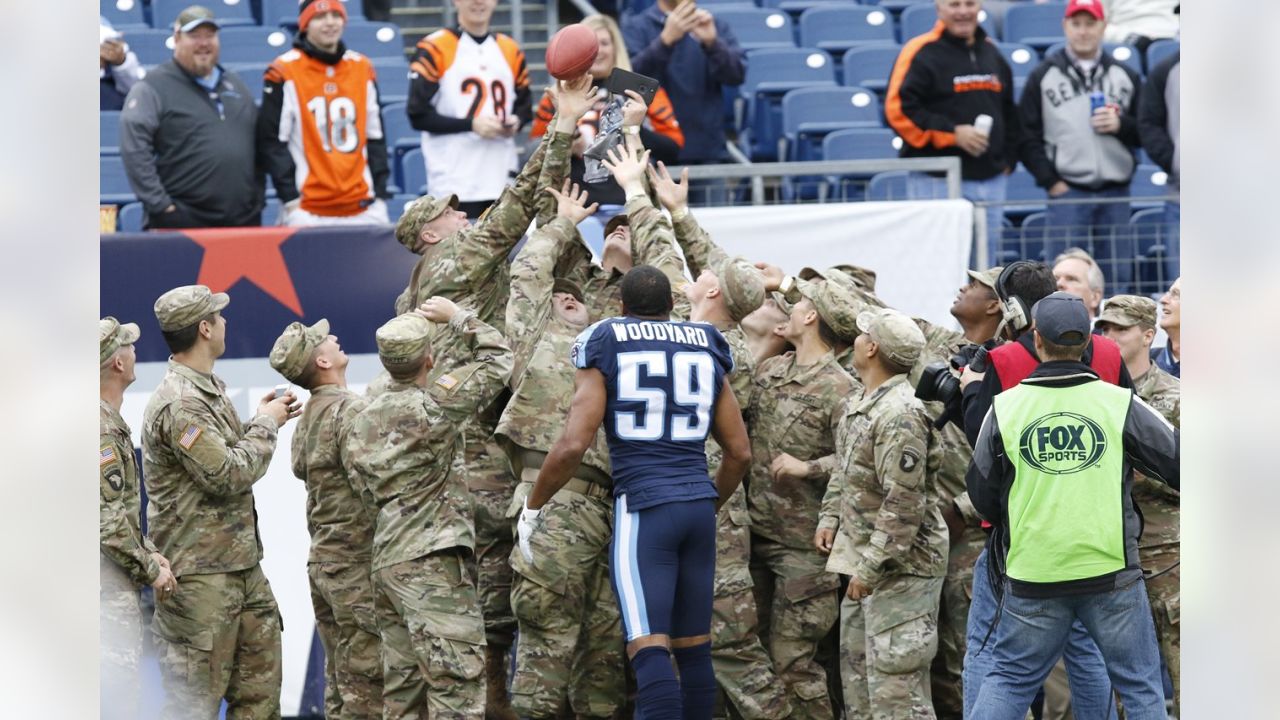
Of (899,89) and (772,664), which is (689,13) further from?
(772,664)

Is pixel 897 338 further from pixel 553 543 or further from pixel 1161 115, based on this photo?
pixel 1161 115

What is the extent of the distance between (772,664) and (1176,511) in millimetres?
1787

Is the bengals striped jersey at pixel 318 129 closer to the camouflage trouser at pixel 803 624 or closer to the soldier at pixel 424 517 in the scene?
the soldier at pixel 424 517

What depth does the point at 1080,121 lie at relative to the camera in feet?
32.5

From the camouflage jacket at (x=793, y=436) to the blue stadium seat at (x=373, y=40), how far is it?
6447 mm

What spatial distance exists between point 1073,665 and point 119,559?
3.67 metres

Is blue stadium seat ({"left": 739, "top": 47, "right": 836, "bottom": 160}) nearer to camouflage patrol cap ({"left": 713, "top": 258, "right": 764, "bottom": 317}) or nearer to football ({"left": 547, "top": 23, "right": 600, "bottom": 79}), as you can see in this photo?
football ({"left": 547, "top": 23, "right": 600, "bottom": 79})

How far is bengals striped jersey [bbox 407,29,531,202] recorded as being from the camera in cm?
930

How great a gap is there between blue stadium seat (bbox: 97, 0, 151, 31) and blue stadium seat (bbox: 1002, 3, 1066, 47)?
6.90 metres

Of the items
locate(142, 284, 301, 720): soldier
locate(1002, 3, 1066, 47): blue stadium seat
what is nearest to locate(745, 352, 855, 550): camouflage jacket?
locate(142, 284, 301, 720): soldier

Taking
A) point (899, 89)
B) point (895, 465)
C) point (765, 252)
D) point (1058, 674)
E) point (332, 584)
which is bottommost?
point (1058, 674)
